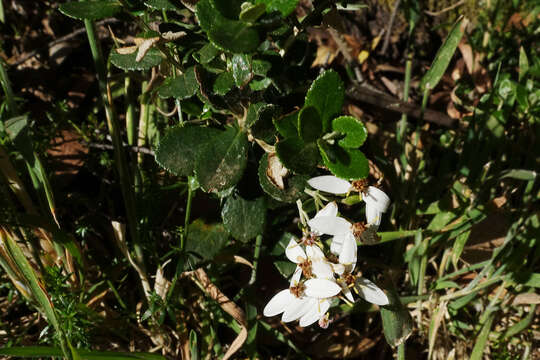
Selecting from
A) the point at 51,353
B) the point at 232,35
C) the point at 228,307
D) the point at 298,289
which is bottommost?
the point at 228,307

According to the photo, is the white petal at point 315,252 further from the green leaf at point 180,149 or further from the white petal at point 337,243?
the green leaf at point 180,149

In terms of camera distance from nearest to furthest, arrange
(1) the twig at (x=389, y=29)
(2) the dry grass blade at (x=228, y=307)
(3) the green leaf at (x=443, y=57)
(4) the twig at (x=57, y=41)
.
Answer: (2) the dry grass blade at (x=228, y=307)
(3) the green leaf at (x=443, y=57)
(4) the twig at (x=57, y=41)
(1) the twig at (x=389, y=29)

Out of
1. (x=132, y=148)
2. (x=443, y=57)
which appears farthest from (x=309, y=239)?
(x=443, y=57)

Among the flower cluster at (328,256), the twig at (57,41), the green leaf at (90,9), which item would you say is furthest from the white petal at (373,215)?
the twig at (57,41)

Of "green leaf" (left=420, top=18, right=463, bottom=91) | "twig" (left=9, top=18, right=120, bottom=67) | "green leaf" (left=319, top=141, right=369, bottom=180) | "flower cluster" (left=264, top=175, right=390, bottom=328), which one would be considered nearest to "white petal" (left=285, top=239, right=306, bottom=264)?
"flower cluster" (left=264, top=175, right=390, bottom=328)

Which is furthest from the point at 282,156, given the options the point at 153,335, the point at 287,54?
the point at 153,335

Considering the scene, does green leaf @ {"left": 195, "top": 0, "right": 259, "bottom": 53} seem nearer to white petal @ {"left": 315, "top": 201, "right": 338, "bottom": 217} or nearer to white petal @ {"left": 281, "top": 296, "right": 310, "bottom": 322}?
white petal @ {"left": 315, "top": 201, "right": 338, "bottom": 217}

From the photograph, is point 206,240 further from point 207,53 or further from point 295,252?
point 207,53
